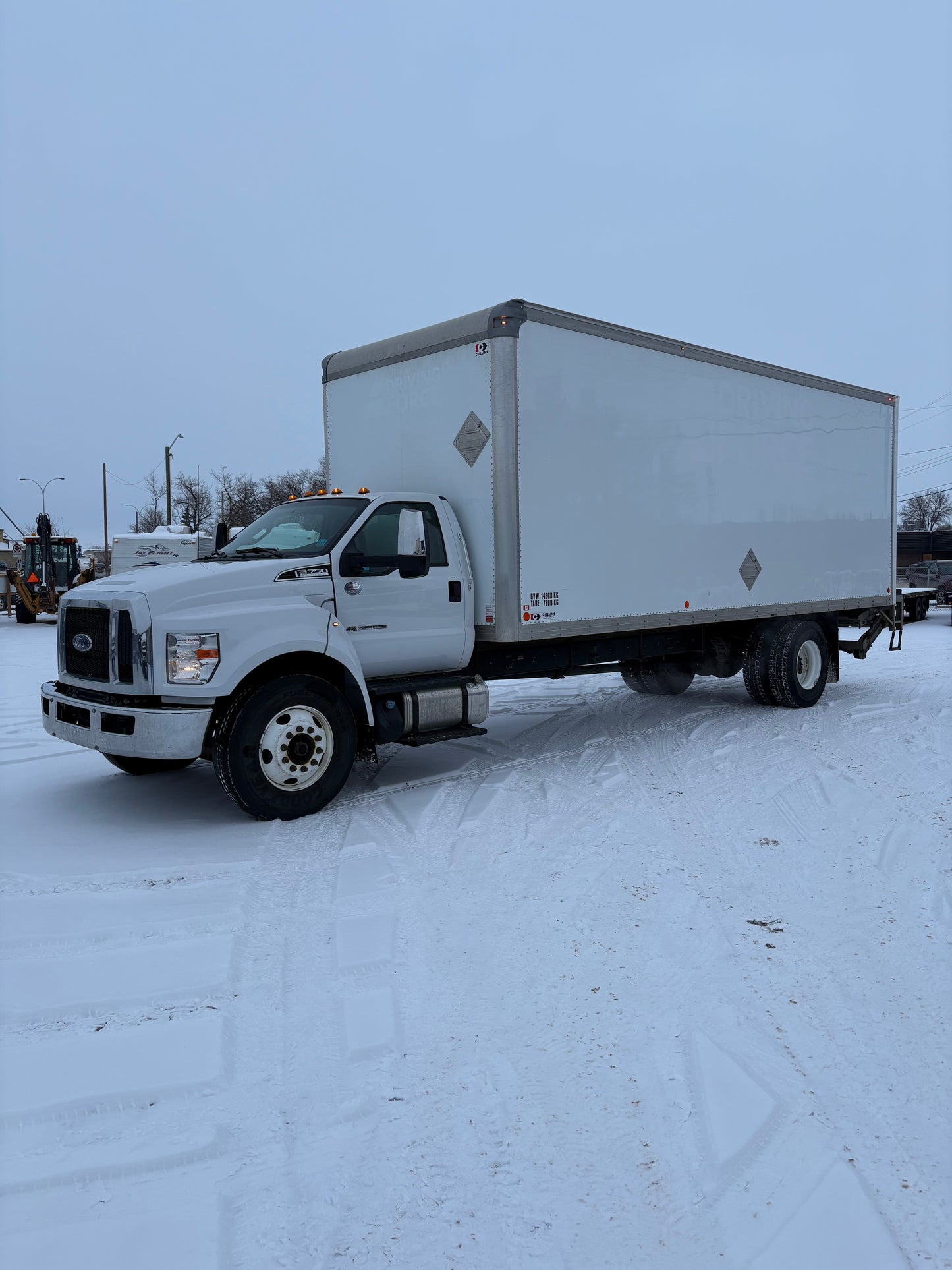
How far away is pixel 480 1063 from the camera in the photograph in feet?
11.1

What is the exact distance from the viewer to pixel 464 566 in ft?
25.2

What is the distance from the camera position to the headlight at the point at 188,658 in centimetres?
613

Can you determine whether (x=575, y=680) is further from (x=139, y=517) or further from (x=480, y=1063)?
(x=139, y=517)

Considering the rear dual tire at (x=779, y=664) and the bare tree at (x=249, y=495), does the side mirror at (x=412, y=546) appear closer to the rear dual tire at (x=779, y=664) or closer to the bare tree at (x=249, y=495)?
the rear dual tire at (x=779, y=664)

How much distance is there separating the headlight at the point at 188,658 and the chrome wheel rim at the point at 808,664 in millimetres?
7159

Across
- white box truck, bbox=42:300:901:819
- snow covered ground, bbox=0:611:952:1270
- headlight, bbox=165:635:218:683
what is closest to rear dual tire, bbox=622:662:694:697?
white box truck, bbox=42:300:901:819

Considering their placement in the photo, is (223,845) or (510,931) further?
(223,845)

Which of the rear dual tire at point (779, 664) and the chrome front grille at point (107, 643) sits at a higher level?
the chrome front grille at point (107, 643)

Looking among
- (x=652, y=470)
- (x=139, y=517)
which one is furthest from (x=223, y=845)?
(x=139, y=517)

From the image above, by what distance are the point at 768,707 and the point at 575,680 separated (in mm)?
3295

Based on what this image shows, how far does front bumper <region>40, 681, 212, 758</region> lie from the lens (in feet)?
20.0

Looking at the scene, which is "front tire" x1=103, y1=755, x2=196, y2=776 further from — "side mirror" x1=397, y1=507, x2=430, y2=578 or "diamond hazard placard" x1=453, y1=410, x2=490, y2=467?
"diamond hazard placard" x1=453, y1=410, x2=490, y2=467

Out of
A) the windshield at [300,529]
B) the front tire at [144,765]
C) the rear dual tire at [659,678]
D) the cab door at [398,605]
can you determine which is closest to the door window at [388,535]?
the cab door at [398,605]

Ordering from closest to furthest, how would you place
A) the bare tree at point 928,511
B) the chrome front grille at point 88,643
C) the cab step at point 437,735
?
the chrome front grille at point 88,643 → the cab step at point 437,735 → the bare tree at point 928,511
